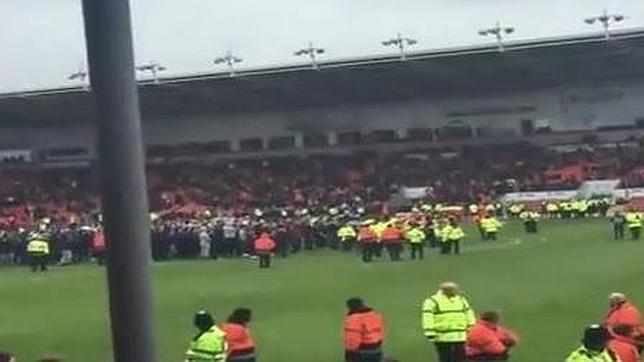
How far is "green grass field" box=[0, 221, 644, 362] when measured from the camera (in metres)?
21.8

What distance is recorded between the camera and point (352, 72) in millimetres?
68250

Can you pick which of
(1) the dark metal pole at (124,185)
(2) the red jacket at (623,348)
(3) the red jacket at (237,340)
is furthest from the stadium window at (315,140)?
(1) the dark metal pole at (124,185)

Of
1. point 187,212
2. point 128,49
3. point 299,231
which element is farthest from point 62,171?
point 128,49

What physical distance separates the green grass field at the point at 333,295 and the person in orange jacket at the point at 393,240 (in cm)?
120

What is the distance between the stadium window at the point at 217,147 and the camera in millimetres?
75500

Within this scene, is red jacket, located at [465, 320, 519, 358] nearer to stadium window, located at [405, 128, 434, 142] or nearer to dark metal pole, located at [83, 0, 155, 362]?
dark metal pole, located at [83, 0, 155, 362]

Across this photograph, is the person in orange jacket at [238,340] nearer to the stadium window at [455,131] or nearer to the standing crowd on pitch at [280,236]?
the standing crowd on pitch at [280,236]

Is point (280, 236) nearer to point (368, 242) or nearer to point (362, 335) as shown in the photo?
point (368, 242)

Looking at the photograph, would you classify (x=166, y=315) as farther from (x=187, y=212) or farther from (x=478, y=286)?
(x=187, y=212)

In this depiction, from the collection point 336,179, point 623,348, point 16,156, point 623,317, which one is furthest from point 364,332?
point 16,156

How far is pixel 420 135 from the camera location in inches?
2904

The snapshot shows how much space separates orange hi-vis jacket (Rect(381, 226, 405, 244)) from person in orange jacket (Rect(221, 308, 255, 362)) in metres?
24.4

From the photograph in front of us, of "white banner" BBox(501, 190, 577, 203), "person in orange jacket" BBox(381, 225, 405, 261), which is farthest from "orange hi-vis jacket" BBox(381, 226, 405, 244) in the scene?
"white banner" BBox(501, 190, 577, 203)

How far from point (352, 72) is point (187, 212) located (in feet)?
39.1
